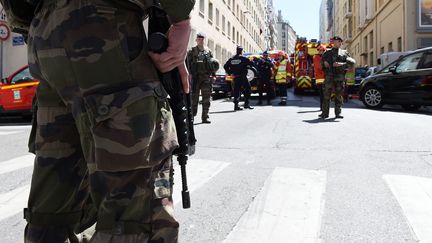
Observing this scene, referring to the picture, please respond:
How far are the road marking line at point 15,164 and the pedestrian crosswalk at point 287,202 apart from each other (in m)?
0.01

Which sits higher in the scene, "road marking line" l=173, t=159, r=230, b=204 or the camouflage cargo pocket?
the camouflage cargo pocket

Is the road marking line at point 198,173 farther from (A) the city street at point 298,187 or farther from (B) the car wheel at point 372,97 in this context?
(B) the car wheel at point 372,97

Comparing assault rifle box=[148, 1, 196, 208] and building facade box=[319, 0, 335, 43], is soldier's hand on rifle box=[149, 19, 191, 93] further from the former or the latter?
building facade box=[319, 0, 335, 43]

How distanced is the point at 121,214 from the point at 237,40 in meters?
44.3

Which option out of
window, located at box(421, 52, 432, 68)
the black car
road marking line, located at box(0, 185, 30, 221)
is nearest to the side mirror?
the black car

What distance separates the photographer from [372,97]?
12453 mm

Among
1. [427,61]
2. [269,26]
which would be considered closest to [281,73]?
[427,61]

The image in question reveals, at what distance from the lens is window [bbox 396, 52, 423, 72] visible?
1120cm

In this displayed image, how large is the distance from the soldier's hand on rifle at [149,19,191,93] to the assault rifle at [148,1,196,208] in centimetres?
2

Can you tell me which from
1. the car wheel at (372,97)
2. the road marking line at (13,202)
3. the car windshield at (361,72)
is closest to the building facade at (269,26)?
the car windshield at (361,72)

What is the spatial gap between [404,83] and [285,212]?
937cm

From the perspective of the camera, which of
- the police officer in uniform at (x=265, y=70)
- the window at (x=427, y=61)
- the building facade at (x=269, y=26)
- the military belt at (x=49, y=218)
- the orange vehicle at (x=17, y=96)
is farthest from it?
the building facade at (x=269, y=26)

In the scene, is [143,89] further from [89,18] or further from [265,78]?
[265,78]

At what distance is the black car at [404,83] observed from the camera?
428 inches
